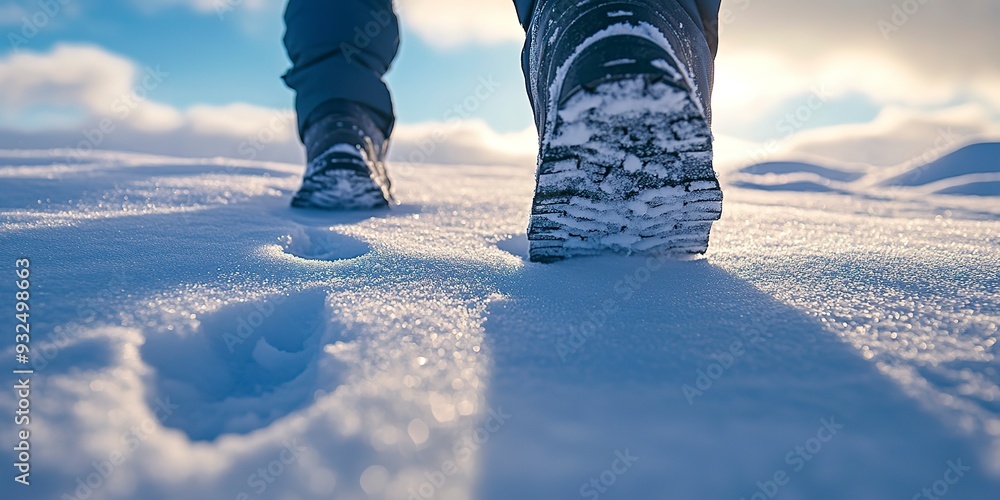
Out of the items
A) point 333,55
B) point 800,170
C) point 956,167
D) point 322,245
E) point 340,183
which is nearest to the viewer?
point 322,245

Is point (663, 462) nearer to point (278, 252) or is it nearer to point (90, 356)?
point (90, 356)

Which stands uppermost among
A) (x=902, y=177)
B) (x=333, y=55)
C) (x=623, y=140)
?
(x=333, y=55)

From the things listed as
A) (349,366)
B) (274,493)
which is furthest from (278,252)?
(274,493)

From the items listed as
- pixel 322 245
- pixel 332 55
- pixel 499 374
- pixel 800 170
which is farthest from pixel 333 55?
pixel 800 170

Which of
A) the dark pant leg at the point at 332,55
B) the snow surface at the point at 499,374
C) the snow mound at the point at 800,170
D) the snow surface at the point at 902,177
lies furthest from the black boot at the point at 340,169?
the snow mound at the point at 800,170

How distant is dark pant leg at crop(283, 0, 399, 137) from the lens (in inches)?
89.8

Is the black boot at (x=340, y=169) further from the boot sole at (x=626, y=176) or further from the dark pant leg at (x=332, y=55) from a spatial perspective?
the boot sole at (x=626, y=176)

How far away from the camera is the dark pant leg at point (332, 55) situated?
228 centimetres

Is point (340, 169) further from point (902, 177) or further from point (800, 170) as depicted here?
point (902, 177)

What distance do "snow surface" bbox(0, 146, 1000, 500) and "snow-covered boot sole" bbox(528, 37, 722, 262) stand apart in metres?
0.06

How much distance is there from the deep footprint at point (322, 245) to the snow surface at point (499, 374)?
0.16 meters

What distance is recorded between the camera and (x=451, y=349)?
2.16 feet

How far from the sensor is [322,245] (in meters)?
1.34

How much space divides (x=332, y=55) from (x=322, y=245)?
4.58 feet
